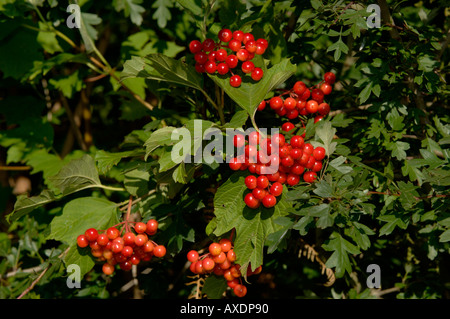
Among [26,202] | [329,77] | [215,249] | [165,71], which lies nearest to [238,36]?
[165,71]

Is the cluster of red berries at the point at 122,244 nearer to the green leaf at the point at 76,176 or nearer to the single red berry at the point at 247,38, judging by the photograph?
the green leaf at the point at 76,176

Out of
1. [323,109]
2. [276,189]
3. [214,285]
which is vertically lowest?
[214,285]

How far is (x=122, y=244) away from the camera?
1.25 meters

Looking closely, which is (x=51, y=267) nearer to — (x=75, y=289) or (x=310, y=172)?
(x=75, y=289)

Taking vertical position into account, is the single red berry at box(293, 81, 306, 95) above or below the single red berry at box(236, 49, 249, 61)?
below

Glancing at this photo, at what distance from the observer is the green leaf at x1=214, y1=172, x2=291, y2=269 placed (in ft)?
3.82

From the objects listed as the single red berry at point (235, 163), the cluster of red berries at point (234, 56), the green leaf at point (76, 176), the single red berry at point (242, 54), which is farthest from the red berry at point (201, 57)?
the green leaf at point (76, 176)

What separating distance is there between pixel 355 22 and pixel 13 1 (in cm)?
139

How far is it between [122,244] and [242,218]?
378 millimetres

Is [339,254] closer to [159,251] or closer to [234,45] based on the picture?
[159,251]

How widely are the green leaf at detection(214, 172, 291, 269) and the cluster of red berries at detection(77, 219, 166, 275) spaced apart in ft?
0.81

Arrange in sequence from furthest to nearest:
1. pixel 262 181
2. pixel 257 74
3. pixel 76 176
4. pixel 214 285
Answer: pixel 76 176, pixel 214 285, pixel 257 74, pixel 262 181

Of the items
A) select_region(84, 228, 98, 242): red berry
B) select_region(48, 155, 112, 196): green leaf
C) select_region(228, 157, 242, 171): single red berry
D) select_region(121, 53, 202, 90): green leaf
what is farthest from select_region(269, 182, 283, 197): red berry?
select_region(48, 155, 112, 196): green leaf

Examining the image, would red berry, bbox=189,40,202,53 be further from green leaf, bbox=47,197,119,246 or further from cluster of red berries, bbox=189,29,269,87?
green leaf, bbox=47,197,119,246
